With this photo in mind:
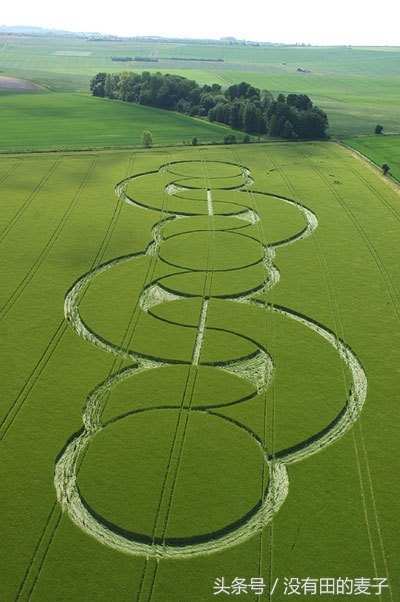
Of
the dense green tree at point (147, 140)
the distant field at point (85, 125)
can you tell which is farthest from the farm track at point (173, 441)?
the distant field at point (85, 125)

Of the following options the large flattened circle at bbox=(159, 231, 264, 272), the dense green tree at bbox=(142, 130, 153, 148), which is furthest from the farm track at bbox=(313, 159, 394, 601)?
the dense green tree at bbox=(142, 130, 153, 148)

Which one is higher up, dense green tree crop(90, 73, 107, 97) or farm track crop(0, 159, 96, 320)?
dense green tree crop(90, 73, 107, 97)

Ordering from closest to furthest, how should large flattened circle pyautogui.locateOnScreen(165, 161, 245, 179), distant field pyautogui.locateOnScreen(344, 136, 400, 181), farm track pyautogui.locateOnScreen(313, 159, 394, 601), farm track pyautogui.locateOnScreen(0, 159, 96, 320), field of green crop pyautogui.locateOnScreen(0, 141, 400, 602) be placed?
1. field of green crop pyautogui.locateOnScreen(0, 141, 400, 602)
2. farm track pyautogui.locateOnScreen(313, 159, 394, 601)
3. farm track pyautogui.locateOnScreen(0, 159, 96, 320)
4. large flattened circle pyautogui.locateOnScreen(165, 161, 245, 179)
5. distant field pyautogui.locateOnScreen(344, 136, 400, 181)

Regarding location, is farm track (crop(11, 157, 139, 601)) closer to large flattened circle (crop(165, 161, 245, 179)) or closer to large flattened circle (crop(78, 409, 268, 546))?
large flattened circle (crop(78, 409, 268, 546))

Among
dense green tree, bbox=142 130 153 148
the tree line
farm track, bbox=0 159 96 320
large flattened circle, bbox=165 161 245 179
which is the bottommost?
farm track, bbox=0 159 96 320

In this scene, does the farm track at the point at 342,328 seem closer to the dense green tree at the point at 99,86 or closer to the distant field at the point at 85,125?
the distant field at the point at 85,125

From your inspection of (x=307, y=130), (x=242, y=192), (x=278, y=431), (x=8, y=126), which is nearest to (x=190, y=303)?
(x=278, y=431)

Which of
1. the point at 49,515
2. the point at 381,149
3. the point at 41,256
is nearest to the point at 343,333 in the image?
the point at 49,515
